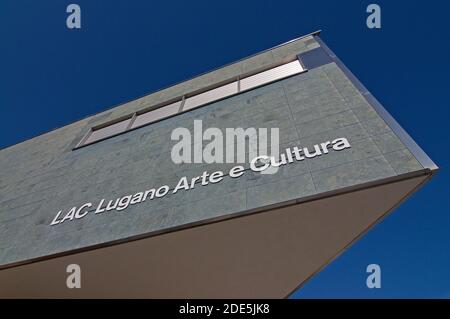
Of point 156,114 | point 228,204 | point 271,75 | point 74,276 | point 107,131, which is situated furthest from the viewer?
point 107,131

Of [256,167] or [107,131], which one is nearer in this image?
[256,167]

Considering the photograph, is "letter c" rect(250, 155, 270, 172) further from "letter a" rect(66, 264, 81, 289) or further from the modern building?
"letter a" rect(66, 264, 81, 289)

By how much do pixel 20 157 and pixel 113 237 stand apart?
241 inches

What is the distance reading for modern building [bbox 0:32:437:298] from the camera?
2.90 meters

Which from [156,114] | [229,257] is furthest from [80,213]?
[156,114]

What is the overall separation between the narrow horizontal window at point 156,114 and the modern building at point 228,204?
0.97 metres

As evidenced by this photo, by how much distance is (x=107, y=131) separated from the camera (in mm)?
7156

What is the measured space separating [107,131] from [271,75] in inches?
164

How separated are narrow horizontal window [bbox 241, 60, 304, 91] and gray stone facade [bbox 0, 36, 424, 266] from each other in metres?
0.40

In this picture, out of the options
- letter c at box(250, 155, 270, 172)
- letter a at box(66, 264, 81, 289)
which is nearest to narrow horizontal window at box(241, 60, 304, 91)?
letter c at box(250, 155, 270, 172)

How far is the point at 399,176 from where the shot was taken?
2598 millimetres

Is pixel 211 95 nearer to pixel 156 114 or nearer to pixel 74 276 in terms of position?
pixel 156 114

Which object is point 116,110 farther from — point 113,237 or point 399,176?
point 399,176

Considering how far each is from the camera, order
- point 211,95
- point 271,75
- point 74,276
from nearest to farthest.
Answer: point 74,276
point 271,75
point 211,95
